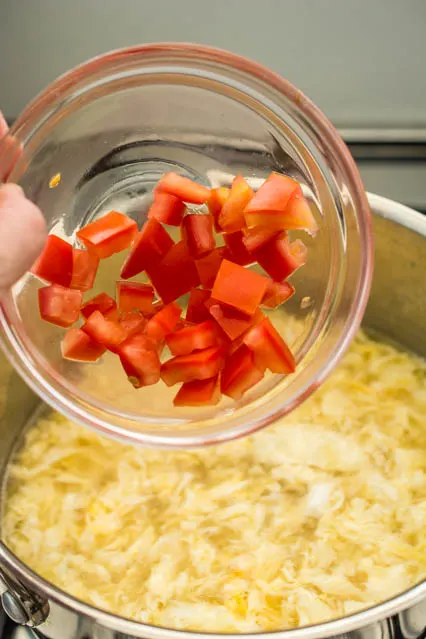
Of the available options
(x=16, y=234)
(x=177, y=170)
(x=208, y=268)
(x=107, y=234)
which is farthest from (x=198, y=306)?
(x=16, y=234)

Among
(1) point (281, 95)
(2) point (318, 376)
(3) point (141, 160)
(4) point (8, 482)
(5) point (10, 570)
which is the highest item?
(1) point (281, 95)

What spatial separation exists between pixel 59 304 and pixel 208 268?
20cm

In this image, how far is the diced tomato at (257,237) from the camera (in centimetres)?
90

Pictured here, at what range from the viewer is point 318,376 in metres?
0.87

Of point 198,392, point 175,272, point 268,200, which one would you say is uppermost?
point 268,200

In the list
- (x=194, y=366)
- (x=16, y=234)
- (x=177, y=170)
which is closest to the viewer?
(x=16, y=234)

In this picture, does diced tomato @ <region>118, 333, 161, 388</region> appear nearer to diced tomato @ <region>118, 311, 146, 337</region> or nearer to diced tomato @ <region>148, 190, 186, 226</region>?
diced tomato @ <region>118, 311, 146, 337</region>

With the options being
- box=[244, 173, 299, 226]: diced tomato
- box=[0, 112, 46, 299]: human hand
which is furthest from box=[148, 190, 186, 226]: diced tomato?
box=[0, 112, 46, 299]: human hand

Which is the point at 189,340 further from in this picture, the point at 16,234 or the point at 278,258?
the point at 16,234

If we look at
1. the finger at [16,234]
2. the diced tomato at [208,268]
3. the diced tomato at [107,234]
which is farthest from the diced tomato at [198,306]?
the finger at [16,234]

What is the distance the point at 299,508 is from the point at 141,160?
0.63m

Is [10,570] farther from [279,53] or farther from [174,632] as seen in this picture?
[279,53]

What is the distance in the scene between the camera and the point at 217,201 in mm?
931

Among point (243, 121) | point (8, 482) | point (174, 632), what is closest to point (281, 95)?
point (243, 121)
